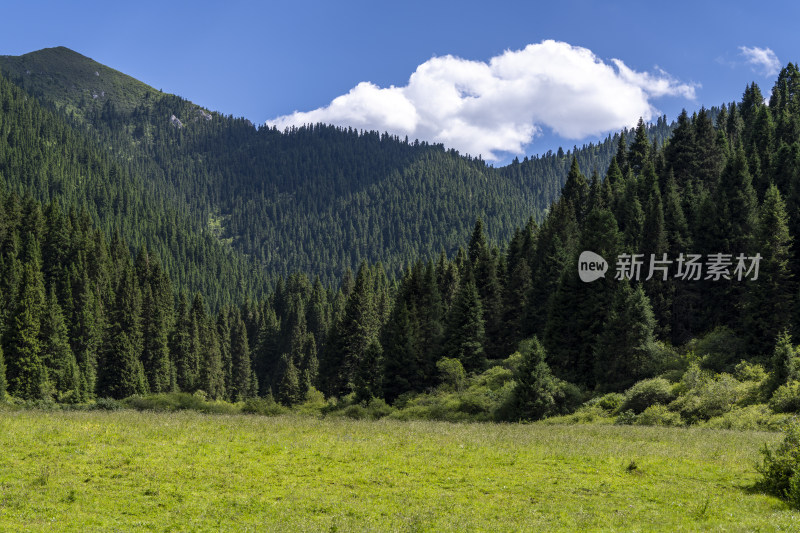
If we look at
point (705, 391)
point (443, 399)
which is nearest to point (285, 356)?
point (443, 399)

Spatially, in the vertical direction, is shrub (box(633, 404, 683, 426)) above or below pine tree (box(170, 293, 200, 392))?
above

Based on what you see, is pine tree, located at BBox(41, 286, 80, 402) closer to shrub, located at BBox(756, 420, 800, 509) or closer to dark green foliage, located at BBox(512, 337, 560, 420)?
dark green foliage, located at BBox(512, 337, 560, 420)

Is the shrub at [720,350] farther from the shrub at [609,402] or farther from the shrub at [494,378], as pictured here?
the shrub at [494,378]

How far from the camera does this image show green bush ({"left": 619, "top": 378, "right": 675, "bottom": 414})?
43094 millimetres

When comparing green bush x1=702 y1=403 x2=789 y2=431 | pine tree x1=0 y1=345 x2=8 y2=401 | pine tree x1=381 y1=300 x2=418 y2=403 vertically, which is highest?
green bush x1=702 y1=403 x2=789 y2=431

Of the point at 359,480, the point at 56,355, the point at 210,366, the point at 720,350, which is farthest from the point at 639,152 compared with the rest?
the point at 56,355

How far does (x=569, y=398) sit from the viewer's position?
4953 cm

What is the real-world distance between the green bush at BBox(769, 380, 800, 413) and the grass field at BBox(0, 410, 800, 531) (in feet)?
32.8

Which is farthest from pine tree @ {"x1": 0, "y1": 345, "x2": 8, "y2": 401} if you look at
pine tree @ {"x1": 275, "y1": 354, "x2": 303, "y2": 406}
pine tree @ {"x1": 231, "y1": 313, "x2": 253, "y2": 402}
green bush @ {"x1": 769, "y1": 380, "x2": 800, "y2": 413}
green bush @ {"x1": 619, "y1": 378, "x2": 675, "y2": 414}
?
green bush @ {"x1": 769, "y1": 380, "x2": 800, "y2": 413}

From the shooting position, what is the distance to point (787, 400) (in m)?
35.9

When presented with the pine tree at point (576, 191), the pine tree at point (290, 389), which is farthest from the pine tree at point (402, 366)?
the pine tree at point (576, 191)

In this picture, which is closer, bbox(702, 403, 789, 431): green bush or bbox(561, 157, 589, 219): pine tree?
bbox(702, 403, 789, 431): green bush

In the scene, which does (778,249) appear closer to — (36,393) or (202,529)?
(202,529)

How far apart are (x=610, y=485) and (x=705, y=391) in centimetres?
2594
